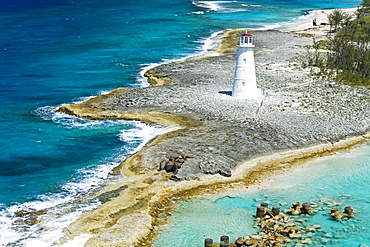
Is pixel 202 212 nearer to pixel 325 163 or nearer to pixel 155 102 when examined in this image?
pixel 325 163

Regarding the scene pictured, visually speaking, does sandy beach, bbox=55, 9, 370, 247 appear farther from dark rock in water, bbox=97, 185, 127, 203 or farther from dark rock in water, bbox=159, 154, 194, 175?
dark rock in water, bbox=159, 154, 194, 175

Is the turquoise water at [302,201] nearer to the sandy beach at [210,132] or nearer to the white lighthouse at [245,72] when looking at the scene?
the sandy beach at [210,132]

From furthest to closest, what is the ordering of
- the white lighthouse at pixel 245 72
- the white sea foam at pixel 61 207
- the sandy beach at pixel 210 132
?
1. the white lighthouse at pixel 245 72
2. the sandy beach at pixel 210 132
3. the white sea foam at pixel 61 207

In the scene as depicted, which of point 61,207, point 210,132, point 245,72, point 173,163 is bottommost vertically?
point 61,207

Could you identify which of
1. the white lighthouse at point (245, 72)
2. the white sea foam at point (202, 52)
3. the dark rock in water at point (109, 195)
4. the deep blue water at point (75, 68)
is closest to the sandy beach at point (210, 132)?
the dark rock in water at point (109, 195)

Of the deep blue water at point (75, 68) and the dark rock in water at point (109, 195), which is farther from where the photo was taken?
the deep blue water at point (75, 68)

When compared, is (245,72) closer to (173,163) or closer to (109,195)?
(173,163)

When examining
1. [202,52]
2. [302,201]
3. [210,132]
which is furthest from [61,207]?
[202,52]

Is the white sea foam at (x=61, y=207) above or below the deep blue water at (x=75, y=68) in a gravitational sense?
below
